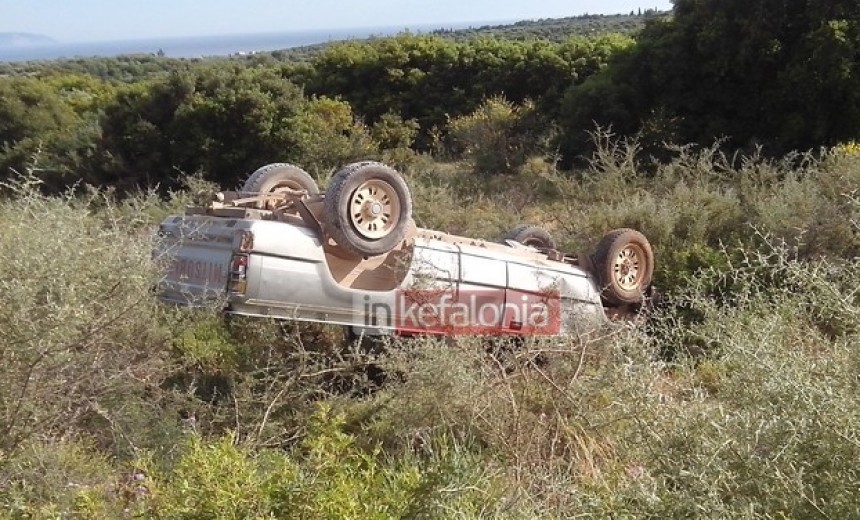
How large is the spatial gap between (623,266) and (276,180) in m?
3.43

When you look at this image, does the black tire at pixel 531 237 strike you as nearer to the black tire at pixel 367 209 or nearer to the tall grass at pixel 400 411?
the black tire at pixel 367 209

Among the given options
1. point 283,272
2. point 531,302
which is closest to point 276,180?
point 283,272

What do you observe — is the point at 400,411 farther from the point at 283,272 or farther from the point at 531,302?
the point at 531,302

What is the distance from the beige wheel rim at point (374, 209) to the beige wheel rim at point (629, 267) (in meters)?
2.48

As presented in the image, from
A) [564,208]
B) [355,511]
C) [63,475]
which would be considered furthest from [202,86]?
[355,511]

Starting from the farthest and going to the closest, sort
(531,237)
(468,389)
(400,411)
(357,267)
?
(531,237) < (357,267) < (400,411) < (468,389)

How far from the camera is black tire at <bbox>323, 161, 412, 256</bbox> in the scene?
19.0 ft

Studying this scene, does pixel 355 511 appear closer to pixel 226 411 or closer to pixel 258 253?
pixel 226 411

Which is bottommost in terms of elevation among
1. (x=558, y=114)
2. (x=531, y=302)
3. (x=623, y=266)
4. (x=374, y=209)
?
(x=531, y=302)

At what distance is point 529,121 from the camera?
2050 cm

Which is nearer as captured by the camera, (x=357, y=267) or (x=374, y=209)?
(x=374, y=209)

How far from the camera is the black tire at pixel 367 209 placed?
5.80m

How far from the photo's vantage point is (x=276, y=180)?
23.2 ft

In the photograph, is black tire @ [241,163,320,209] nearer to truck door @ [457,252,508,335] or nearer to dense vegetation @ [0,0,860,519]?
dense vegetation @ [0,0,860,519]
